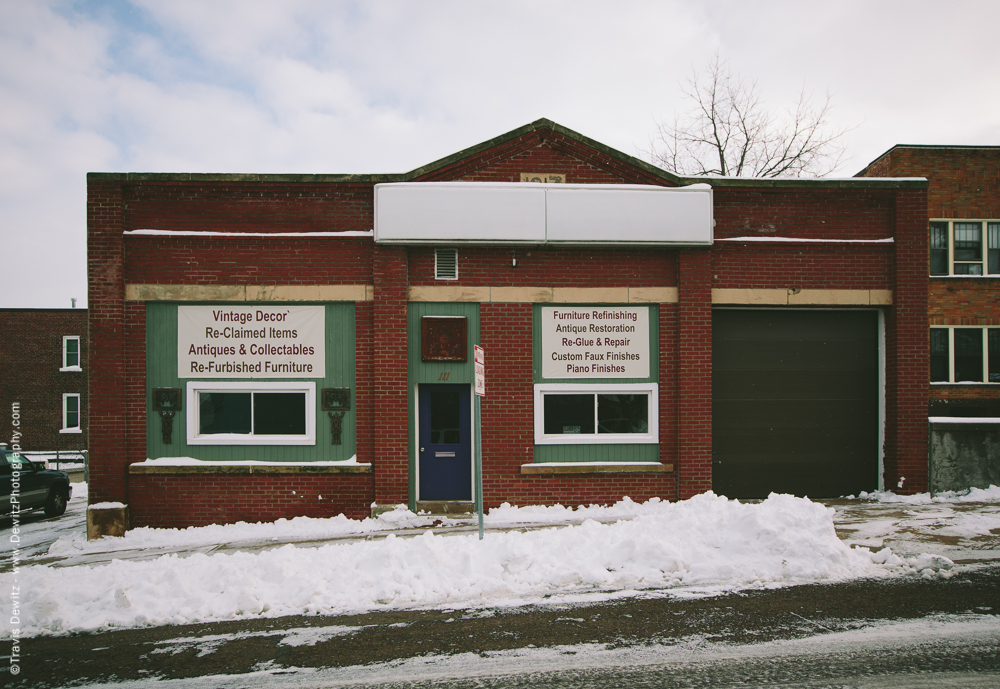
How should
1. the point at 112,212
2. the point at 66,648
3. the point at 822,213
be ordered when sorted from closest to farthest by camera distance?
1. the point at 66,648
2. the point at 112,212
3. the point at 822,213

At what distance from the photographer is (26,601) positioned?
612 centimetres

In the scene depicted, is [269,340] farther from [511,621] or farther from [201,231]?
[511,621]

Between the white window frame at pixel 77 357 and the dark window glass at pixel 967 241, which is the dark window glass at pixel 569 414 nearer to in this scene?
the dark window glass at pixel 967 241

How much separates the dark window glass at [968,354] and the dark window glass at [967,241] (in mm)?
2471

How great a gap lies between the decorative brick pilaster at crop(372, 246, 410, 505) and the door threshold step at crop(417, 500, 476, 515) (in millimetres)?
355

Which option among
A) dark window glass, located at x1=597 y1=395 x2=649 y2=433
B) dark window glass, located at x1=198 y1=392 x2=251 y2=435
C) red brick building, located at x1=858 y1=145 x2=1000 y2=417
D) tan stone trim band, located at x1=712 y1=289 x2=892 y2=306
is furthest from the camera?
red brick building, located at x1=858 y1=145 x2=1000 y2=417

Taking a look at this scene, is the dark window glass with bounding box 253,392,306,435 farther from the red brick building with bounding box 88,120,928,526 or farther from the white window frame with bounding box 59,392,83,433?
the white window frame with bounding box 59,392,83,433

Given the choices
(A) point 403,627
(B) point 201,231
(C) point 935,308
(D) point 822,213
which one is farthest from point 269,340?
(C) point 935,308

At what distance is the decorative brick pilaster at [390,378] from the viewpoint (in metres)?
9.93

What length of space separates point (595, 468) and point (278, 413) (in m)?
5.72

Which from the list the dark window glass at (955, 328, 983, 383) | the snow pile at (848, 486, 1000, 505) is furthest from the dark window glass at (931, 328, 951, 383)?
the snow pile at (848, 486, 1000, 505)

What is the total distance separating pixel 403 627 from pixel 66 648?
3.17 m

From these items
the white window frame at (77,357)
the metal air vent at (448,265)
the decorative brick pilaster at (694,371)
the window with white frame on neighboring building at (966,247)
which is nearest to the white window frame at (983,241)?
the window with white frame on neighboring building at (966,247)

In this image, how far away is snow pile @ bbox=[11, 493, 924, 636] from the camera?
20.1 ft
